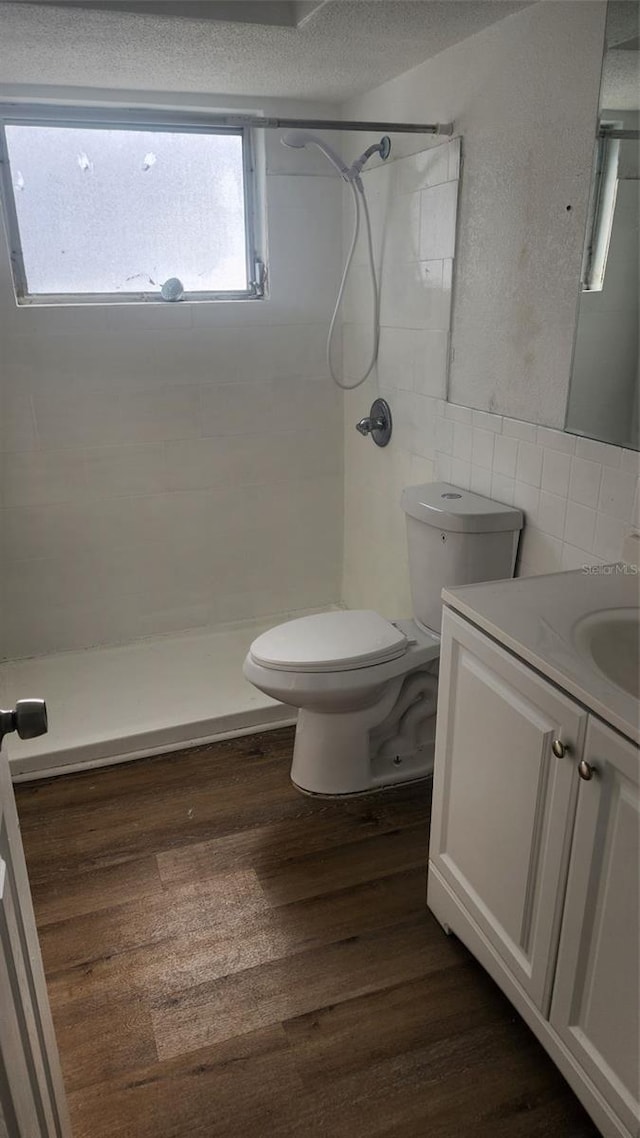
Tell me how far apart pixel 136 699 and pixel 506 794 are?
5.36ft

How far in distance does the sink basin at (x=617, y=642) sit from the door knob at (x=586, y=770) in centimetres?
24

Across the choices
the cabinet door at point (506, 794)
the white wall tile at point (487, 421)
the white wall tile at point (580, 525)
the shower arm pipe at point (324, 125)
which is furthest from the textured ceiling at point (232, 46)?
the cabinet door at point (506, 794)

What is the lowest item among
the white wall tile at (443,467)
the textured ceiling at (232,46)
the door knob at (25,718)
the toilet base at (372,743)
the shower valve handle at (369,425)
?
the toilet base at (372,743)

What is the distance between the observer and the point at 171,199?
8.91 feet

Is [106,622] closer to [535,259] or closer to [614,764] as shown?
[535,259]

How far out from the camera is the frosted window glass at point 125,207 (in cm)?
256

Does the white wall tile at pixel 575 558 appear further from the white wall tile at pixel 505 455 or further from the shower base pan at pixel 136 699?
the shower base pan at pixel 136 699

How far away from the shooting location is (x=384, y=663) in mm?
2104

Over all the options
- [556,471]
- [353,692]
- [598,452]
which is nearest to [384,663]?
[353,692]

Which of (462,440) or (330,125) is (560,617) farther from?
(330,125)

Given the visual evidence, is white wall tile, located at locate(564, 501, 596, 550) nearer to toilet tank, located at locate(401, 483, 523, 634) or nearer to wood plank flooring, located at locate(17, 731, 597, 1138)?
toilet tank, located at locate(401, 483, 523, 634)

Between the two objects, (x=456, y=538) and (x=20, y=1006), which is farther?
(x=456, y=538)

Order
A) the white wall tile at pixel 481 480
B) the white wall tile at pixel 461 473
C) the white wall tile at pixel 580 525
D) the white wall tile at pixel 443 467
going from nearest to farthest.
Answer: the white wall tile at pixel 580 525, the white wall tile at pixel 481 480, the white wall tile at pixel 461 473, the white wall tile at pixel 443 467

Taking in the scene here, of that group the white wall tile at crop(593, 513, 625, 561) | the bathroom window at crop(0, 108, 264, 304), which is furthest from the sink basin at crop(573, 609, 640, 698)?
the bathroom window at crop(0, 108, 264, 304)
